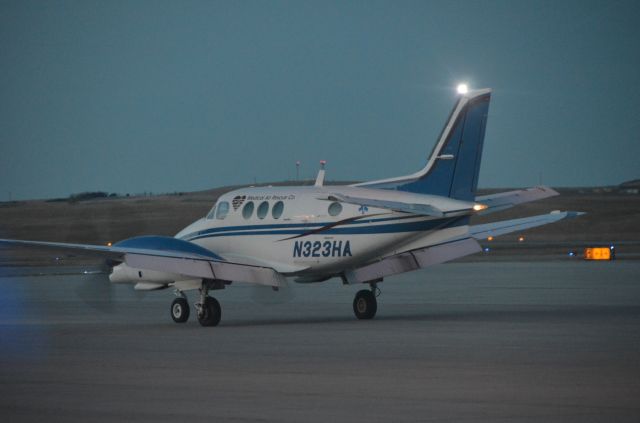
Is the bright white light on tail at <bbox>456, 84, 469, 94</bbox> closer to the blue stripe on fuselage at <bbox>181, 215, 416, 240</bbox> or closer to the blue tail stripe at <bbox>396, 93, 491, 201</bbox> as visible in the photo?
the blue tail stripe at <bbox>396, 93, 491, 201</bbox>

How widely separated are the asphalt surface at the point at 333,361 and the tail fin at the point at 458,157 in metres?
3.09

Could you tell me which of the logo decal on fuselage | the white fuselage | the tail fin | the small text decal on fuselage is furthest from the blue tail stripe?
the logo decal on fuselage

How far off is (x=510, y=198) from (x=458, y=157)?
153 cm

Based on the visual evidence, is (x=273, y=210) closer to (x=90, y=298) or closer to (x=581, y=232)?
(x=90, y=298)

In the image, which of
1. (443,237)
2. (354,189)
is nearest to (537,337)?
(443,237)

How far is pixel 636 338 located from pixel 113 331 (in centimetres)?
1135

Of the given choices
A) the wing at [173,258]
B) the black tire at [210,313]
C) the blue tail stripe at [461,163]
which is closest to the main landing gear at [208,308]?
the black tire at [210,313]

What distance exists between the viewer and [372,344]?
2031cm

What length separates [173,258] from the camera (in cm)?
2522

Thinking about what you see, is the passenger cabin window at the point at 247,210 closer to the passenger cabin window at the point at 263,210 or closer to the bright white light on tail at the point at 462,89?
the passenger cabin window at the point at 263,210

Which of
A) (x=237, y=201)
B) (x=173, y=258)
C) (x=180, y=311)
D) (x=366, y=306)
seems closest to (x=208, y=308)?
(x=180, y=311)

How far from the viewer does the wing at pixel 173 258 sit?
25.1 meters

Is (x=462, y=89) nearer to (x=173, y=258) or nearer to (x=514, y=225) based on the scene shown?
(x=514, y=225)

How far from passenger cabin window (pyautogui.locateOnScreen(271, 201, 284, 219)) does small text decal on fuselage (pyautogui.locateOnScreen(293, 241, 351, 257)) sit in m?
1.02
